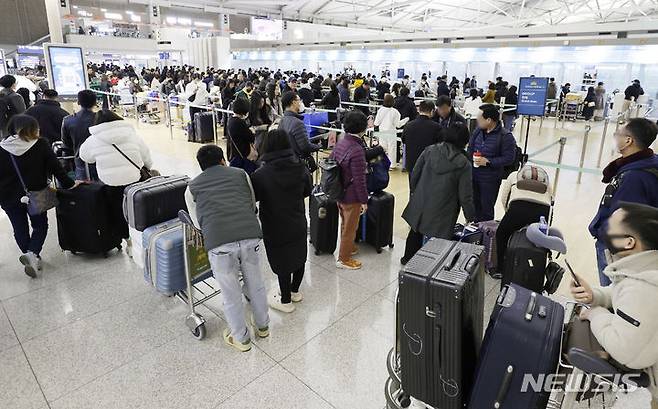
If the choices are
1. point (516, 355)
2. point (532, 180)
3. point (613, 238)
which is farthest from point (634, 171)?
point (516, 355)

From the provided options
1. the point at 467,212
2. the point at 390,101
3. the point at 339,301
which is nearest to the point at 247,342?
the point at 339,301

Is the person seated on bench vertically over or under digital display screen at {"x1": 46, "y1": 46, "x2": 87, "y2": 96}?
under

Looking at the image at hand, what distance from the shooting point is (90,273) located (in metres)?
3.86

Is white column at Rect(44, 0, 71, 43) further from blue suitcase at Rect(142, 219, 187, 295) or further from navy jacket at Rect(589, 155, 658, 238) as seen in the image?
navy jacket at Rect(589, 155, 658, 238)

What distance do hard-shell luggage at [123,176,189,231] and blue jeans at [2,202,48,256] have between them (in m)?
1.31

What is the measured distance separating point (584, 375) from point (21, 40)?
3370 cm

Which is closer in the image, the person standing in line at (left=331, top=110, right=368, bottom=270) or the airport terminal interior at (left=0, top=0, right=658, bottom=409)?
the airport terminal interior at (left=0, top=0, right=658, bottom=409)

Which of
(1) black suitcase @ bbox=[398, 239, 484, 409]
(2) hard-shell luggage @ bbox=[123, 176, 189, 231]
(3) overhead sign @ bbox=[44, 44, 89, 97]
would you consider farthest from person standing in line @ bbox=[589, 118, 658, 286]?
(3) overhead sign @ bbox=[44, 44, 89, 97]

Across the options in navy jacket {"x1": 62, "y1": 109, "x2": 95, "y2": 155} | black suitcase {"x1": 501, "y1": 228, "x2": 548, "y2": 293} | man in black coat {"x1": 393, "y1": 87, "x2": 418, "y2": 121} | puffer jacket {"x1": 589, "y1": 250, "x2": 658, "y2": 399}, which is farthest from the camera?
man in black coat {"x1": 393, "y1": 87, "x2": 418, "y2": 121}

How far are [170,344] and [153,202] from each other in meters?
1.02

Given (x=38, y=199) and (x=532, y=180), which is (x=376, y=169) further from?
(x=38, y=199)

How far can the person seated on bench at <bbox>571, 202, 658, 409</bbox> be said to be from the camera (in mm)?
1455

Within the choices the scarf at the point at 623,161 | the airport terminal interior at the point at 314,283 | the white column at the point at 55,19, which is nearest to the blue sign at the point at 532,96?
the airport terminal interior at the point at 314,283

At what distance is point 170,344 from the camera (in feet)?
9.49
